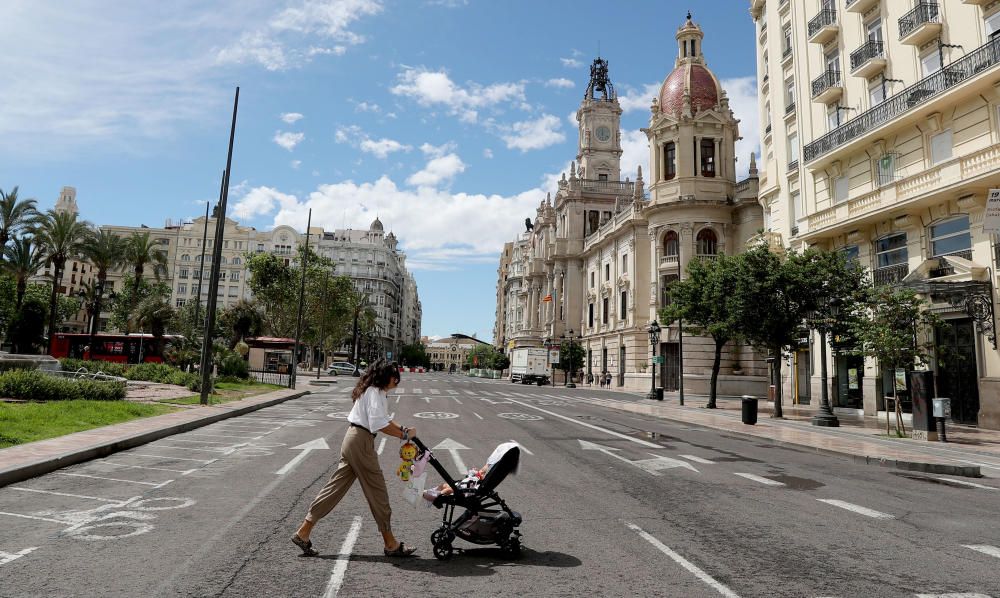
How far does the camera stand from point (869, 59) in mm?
22672

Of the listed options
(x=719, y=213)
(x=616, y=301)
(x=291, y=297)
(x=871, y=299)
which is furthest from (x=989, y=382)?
(x=291, y=297)

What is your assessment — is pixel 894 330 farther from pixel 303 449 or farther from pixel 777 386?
pixel 303 449

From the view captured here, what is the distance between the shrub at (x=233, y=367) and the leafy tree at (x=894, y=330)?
30.5 meters

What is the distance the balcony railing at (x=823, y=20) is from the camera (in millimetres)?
25516

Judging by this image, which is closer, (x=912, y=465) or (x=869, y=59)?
(x=912, y=465)

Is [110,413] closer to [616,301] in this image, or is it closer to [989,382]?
[989,382]

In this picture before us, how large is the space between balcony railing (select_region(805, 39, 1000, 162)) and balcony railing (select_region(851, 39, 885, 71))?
2185mm

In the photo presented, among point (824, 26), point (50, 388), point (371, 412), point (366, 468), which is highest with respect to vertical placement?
point (824, 26)

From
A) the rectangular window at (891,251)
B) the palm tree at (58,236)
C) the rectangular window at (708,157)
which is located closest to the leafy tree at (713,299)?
the rectangular window at (891,251)

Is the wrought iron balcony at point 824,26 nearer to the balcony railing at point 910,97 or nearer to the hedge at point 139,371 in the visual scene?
the balcony railing at point 910,97

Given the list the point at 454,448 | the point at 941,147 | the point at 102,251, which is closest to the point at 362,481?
the point at 454,448

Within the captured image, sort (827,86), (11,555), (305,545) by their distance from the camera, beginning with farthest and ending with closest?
(827,86), (305,545), (11,555)

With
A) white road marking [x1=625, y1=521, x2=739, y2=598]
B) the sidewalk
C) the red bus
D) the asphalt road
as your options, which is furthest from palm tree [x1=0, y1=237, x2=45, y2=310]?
white road marking [x1=625, y1=521, x2=739, y2=598]

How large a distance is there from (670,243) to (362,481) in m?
43.9
